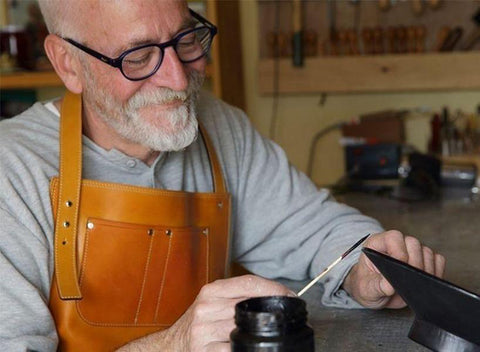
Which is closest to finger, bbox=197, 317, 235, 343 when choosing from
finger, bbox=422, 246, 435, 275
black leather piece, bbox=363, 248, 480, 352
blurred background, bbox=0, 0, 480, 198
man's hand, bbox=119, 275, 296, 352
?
man's hand, bbox=119, 275, 296, 352

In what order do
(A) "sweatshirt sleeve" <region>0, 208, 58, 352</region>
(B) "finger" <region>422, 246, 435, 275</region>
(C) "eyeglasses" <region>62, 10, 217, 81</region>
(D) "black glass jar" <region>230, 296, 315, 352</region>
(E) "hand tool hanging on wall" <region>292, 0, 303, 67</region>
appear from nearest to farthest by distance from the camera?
(D) "black glass jar" <region>230, 296, 315, 352</region>
(A) "sweatshirt sleeve" <region>0, 208, 58, 352</region>
(B) "finger" <region>422, 246, 435, 275</region>
(C) "eyeglasses" <region>62, 10, 217, 81</region>
(E) "hand tool hanging on wall" <region>292, 0, 303, 67</region>

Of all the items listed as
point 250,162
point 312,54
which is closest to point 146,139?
point 250,162

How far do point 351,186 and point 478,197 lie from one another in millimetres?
448

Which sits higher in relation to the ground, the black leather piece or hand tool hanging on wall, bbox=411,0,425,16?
hand tool hanging on wall, bbox=411,0,425,16

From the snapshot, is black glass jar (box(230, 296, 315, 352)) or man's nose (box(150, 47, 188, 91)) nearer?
black glass jar (box(230, 296, 315, 352))

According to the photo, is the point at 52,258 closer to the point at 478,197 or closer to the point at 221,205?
the point at 221,205

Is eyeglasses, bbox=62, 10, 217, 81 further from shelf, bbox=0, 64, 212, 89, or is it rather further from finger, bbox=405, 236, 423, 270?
shelf, bbox=0, 64, 212, 89

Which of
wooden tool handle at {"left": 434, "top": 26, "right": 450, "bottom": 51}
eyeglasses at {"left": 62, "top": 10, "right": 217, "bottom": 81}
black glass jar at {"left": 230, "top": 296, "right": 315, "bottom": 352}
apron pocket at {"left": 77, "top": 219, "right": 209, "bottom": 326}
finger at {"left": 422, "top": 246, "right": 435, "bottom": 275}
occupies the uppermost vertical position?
eyeglasses at {"left": 62, "top": 10, "right": 217, "bottom": 81}

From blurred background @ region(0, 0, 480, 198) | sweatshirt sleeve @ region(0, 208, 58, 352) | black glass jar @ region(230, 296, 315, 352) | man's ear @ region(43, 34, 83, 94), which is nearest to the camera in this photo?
black glass jar @ region(230, 296, 315, 352)

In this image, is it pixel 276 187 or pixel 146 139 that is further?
pixel 276 187

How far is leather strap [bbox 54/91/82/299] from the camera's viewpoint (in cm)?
164

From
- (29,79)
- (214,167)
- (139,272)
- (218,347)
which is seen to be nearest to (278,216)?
(214,167)

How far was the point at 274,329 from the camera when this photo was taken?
998mm

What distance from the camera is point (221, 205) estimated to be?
75.5 inches
